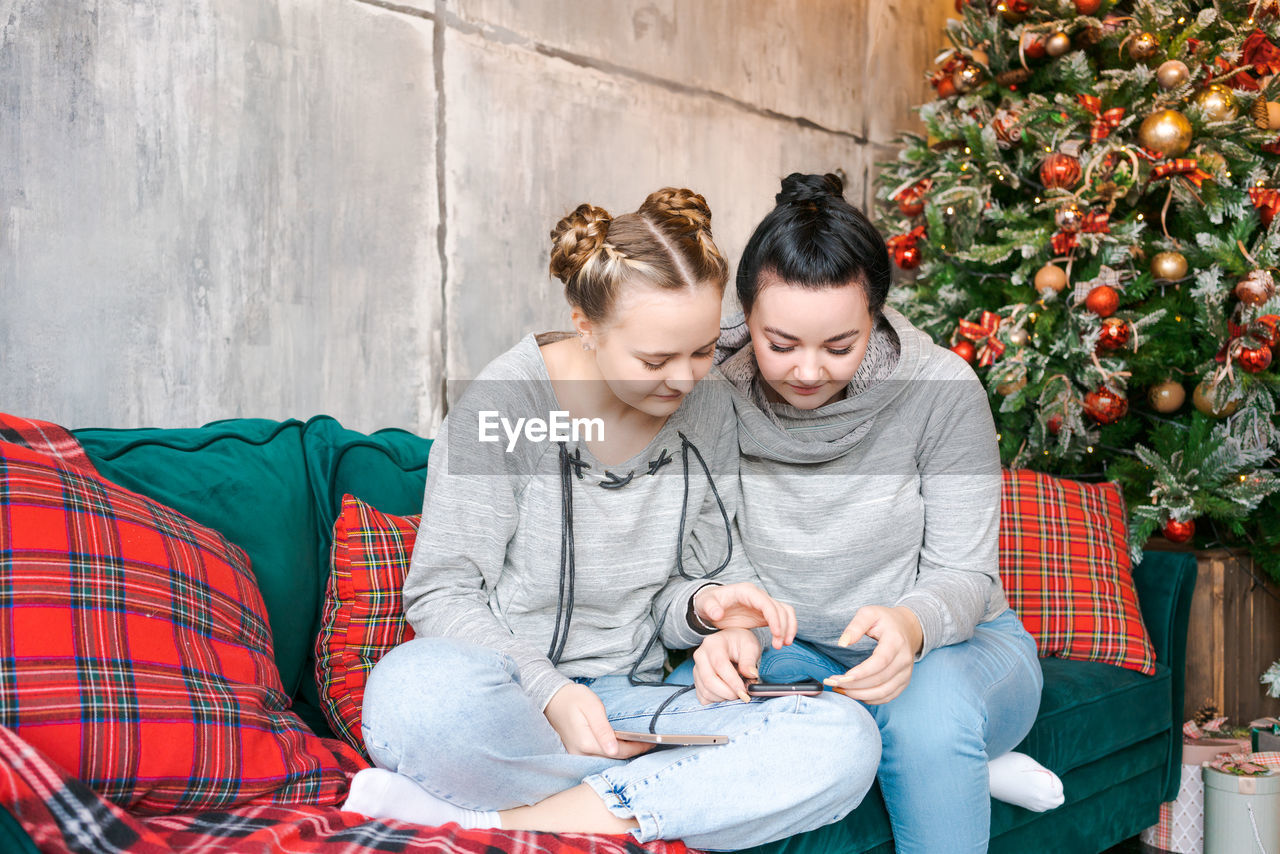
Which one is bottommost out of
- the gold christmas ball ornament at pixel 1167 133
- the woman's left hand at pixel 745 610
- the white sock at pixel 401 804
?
the white sock at pixel 401 804

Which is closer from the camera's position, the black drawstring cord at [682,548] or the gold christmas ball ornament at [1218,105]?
the black drawstring cord at [682,548]

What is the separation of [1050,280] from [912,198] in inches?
21.2

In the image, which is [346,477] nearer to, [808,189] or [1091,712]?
[808,189]

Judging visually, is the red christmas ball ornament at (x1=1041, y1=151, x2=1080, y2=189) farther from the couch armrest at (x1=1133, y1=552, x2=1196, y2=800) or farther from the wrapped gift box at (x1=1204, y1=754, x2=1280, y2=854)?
the wrapped gift box at (x1=1204, y1=754, x2=1280, y2=854)

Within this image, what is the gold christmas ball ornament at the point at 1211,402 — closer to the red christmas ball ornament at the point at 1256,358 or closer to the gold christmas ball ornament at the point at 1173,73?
the red christmas ball ornament at the point at 1256,358

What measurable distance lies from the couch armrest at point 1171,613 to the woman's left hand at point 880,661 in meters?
1.05

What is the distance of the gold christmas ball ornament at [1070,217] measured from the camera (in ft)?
7.58

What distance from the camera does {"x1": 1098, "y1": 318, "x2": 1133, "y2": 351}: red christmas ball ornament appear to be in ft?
7.50

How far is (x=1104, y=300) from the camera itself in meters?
2.30

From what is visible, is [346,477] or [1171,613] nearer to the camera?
[346,477]

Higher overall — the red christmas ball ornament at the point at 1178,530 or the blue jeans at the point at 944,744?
the red christmas ball ornament at the point at 1178,530

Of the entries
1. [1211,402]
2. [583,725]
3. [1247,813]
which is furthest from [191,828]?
[1211,402]

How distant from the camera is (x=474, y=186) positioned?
7.00 feet

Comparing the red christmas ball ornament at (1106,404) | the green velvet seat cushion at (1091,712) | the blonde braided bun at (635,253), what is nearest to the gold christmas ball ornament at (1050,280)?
the red christmas ball ornament at (1106,404)
